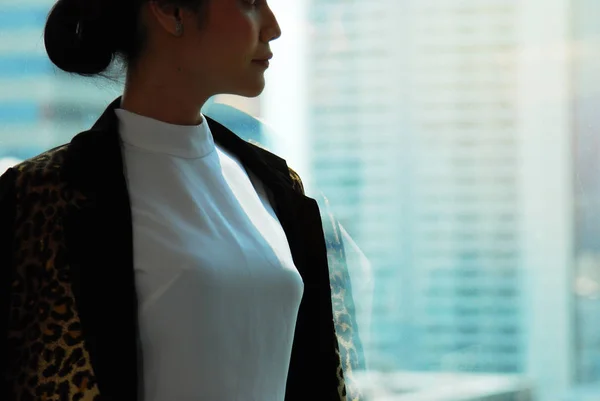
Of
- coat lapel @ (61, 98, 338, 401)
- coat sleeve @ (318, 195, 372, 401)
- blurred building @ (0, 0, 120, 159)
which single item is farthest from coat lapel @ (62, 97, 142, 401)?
coat sleeve @ (318, 195, 372, 401)

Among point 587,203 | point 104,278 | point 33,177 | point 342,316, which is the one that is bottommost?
point 342,316

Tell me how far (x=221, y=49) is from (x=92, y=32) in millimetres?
159

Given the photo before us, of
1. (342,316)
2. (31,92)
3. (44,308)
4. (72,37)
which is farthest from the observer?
(342,316)

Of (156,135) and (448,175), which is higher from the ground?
(156,135)

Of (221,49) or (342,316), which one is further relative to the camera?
(342,316)

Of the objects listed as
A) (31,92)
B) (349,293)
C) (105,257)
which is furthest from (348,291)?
(105,257)

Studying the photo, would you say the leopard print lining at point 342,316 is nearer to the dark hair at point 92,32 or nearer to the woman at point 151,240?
the woman at point 151,240

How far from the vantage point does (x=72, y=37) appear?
1.06m

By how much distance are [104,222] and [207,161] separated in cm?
18

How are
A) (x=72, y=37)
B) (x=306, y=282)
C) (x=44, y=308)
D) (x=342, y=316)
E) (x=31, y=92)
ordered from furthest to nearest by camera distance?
(x=342, y=316), (x=31, y=92), (x=306, y=282), (x=72, y=37), (x=44, y=308)

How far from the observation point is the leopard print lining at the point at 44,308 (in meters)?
0.94

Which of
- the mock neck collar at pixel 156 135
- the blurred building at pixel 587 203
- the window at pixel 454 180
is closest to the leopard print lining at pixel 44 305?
the mock neck collar at pixel 156 135

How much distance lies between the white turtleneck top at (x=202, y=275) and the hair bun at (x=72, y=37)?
0.29ft

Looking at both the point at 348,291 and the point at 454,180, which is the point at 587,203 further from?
the point at 348,291
